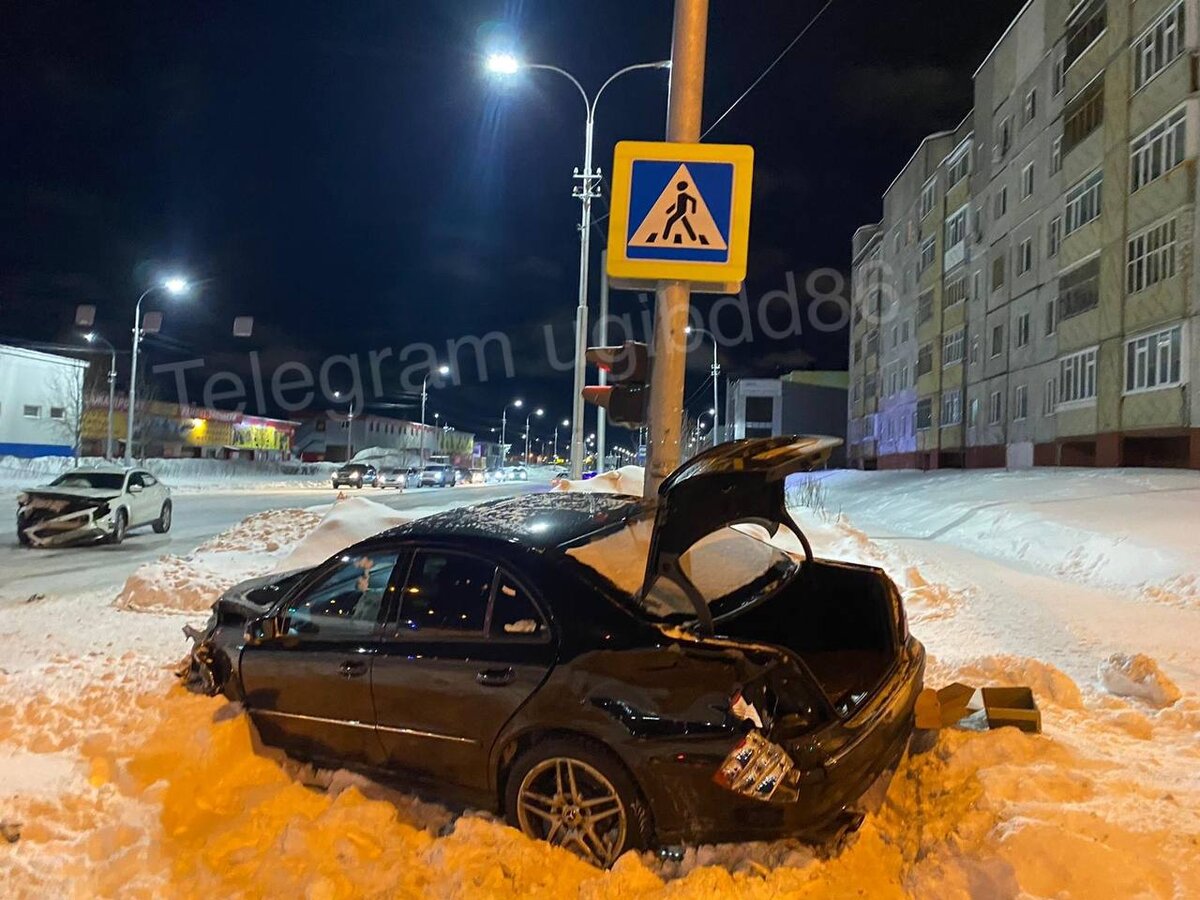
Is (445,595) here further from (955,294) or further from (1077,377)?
(955,294)

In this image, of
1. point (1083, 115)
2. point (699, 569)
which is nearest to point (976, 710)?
point (699, 569)

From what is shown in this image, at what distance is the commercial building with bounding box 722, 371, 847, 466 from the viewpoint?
79375 mm

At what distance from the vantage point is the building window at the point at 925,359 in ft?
128

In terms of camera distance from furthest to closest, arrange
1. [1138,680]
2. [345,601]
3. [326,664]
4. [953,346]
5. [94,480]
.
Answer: [953,346] → [94,480] → [1138,680] → [345,601] → [326,664]

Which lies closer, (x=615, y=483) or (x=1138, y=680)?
(x=1138, y=680)

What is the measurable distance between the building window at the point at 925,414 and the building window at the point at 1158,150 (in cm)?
1710

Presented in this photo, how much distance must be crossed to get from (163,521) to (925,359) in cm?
3531

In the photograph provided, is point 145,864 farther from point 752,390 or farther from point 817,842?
point 752,390

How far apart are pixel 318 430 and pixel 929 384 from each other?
3037 inches

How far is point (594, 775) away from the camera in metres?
3.09

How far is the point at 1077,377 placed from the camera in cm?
2552

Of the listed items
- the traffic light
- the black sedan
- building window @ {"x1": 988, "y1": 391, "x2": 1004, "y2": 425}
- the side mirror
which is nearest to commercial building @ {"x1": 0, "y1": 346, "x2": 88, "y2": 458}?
building window @ {"x1": 988, "y1": 391, "x2": 1004, "y2": 425}

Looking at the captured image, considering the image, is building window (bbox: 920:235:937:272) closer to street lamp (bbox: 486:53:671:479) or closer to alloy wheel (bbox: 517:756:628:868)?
street lamp (bbox: 486:53:671:479)

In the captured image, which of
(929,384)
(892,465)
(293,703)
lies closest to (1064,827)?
(293,703)
